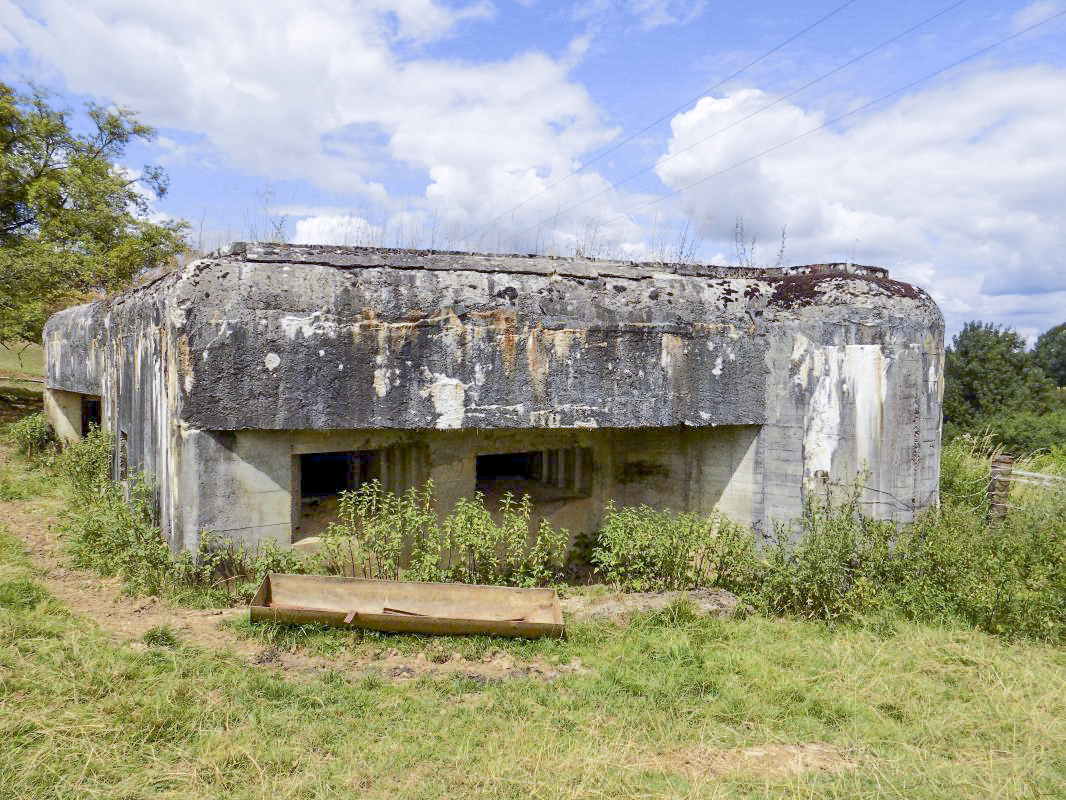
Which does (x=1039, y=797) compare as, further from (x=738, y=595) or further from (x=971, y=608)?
(x=738, y=595)

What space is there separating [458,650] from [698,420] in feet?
8.15

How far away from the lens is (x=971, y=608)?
15.8 ft

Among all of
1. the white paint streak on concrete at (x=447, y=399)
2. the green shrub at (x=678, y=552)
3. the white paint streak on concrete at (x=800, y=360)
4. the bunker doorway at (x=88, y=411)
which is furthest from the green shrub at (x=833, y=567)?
the bunker doorway at (x=88, y=411)

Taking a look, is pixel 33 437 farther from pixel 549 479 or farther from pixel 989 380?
pixel 989 380

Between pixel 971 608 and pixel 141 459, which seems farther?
pixel 141 459

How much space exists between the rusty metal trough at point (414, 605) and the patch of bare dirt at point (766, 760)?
54.5 inches

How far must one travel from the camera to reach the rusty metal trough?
171 inches

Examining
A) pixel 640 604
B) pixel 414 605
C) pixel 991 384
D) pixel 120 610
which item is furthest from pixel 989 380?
pixel 120 610

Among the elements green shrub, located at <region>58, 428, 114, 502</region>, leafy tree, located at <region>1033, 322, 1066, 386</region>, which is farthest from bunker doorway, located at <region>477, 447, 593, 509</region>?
leafy tree, located at <region>1033, 322, 1066, 386</region>

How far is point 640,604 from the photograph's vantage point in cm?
520

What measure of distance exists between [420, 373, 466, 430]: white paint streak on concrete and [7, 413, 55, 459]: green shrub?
7.89m

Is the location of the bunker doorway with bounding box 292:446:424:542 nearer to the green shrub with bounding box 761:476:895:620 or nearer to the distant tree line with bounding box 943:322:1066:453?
the green shrub with bounding box 761:476:895:620

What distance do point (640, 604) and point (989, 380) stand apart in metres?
19.0

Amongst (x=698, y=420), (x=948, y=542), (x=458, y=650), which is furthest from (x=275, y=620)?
(x=948, y=542)
